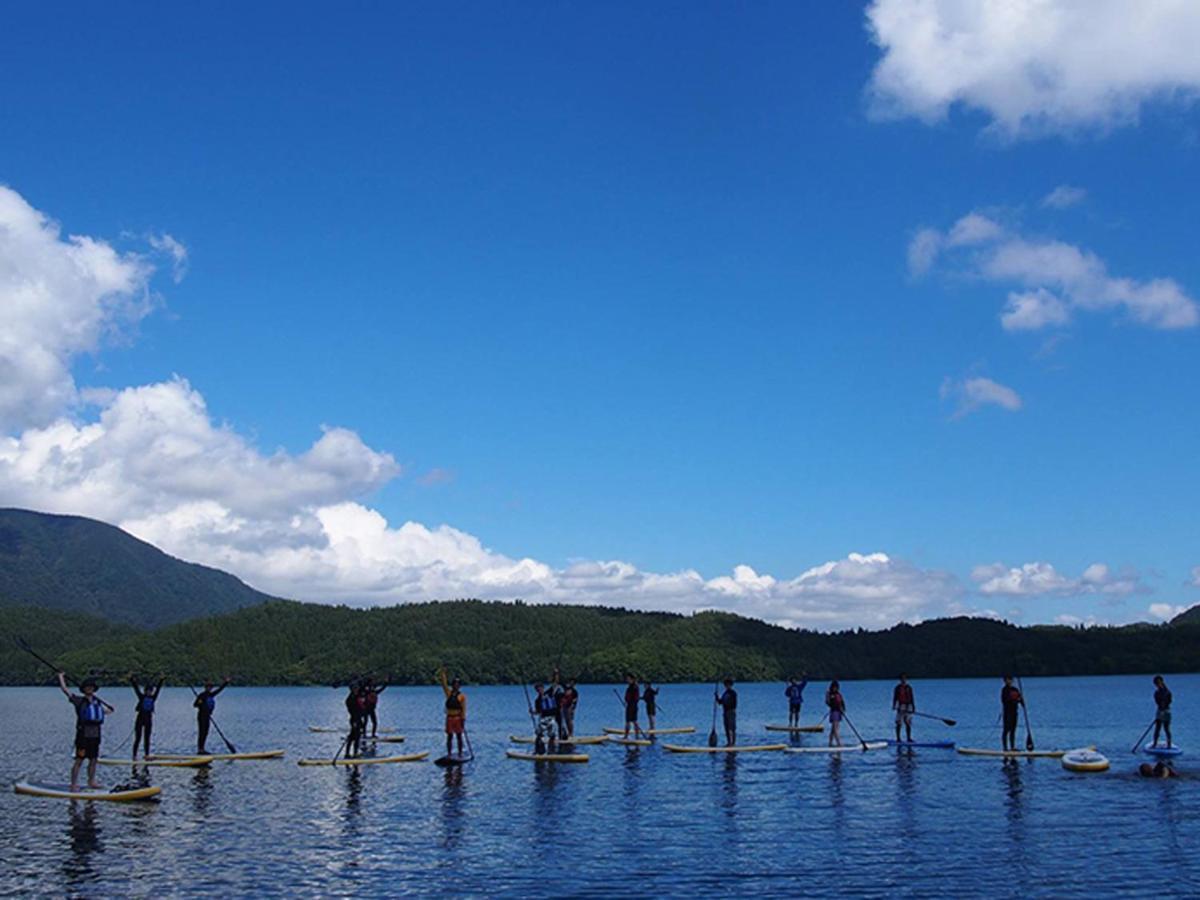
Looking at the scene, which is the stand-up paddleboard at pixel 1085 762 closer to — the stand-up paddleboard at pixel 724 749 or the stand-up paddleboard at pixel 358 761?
the stand-up paddleboard at pixel 724 749

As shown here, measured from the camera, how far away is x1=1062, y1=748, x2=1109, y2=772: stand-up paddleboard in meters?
36.8

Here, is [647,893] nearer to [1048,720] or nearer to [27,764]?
[27,764]

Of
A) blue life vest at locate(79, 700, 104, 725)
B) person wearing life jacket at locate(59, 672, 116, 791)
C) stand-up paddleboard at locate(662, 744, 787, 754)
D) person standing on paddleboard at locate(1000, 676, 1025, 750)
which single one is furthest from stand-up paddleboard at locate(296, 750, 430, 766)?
person standing on paddleboard at locate(1000, 676, 1025, 750)

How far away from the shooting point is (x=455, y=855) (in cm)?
2295

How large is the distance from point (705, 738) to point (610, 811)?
89.9 ft

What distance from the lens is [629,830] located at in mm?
25828

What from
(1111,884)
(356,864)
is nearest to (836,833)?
(1111,884)

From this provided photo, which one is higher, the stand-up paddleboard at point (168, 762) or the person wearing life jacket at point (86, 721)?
the person wearing life jacket at point (86, 721)

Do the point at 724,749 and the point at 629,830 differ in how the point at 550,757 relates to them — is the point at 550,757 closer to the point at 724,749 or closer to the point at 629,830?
the point at 724,749

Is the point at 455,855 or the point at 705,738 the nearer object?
the point at 455,855

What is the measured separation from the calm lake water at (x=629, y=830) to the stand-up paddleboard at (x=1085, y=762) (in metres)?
0.75

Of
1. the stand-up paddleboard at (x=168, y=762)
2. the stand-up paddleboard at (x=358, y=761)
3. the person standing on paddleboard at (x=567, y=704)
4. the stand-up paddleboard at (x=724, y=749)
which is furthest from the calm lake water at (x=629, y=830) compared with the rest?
the person standing on paddleboard at (x=567, y=704)

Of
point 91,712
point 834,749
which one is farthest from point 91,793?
point 834,749

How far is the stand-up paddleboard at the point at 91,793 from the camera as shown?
29.5m
